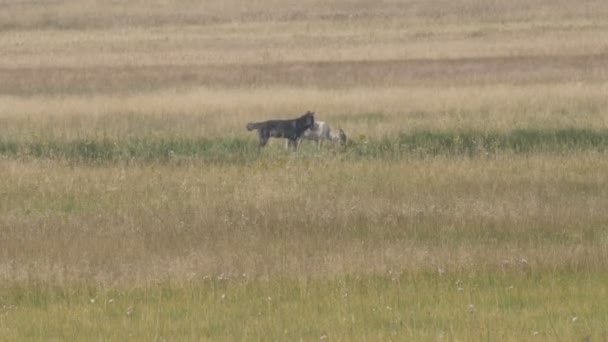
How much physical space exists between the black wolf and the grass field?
1.22 feet

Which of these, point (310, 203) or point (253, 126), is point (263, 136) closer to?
point (253, 126)

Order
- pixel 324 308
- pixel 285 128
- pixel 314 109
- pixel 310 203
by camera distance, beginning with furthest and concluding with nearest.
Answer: pixel 314 109 → pixel 285 128 → pixel 310 203 → pixel 324 308

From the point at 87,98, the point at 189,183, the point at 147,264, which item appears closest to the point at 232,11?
the point at 87,98

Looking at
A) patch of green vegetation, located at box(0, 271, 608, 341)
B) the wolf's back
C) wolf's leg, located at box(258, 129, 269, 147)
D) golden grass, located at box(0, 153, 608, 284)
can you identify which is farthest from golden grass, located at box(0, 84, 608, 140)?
patch of green vegetation, located at box(0, 271, 608, 341)

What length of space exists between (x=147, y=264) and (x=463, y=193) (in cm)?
600

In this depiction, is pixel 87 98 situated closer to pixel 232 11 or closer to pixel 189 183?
pixel 189 183

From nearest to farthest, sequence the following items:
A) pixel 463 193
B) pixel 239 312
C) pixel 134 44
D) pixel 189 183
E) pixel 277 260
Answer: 1. pixel 239 312
2. pixel 277 260
3. pixel 463 193
4. pixel 189 183
5. pixel 134 44

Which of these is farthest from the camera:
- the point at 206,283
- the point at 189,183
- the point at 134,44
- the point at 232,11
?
the point at 232,11

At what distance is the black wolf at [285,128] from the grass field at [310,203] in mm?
371

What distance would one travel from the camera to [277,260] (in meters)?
12.0

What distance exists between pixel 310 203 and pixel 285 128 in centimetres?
610

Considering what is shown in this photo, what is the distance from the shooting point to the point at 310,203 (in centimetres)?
1556

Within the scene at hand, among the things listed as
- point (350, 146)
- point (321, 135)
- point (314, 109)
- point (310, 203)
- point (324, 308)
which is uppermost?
point (324, 308)

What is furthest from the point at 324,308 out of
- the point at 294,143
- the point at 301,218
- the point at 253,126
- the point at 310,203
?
the point at 253,126
